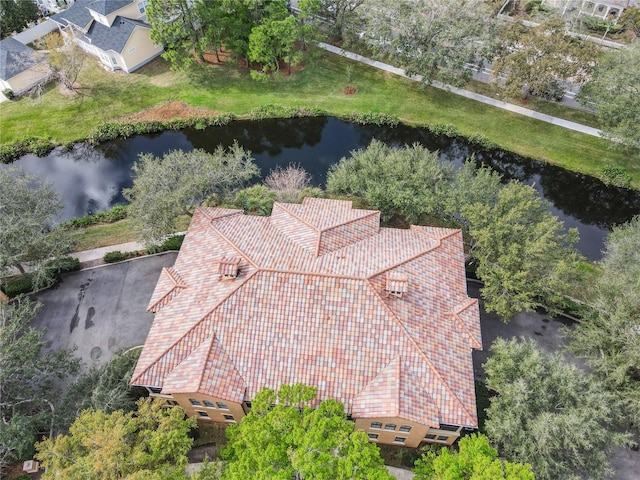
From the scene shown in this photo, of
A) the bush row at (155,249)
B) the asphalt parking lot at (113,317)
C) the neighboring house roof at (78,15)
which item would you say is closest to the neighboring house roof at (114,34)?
the neighboring house roof at (78,15)

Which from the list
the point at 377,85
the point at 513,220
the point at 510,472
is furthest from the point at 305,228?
the point at 377,85

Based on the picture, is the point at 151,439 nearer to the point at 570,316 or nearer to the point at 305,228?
the point at 305,228

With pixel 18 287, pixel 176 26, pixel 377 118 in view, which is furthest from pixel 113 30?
pixel 18 287

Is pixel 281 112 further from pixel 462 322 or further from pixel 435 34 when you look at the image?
pixel 462 322

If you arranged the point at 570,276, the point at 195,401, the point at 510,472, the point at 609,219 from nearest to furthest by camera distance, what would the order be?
the point at 510,472, the point at 195,401, the point at 570,276, the point at 609,219

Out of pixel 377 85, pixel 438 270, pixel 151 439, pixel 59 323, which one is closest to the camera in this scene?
pixel 151 439

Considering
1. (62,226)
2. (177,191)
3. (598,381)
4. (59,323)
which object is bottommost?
(59,323)

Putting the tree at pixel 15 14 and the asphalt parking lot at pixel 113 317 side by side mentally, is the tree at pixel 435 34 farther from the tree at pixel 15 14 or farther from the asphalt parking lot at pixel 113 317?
the tree at pixel 15 14
